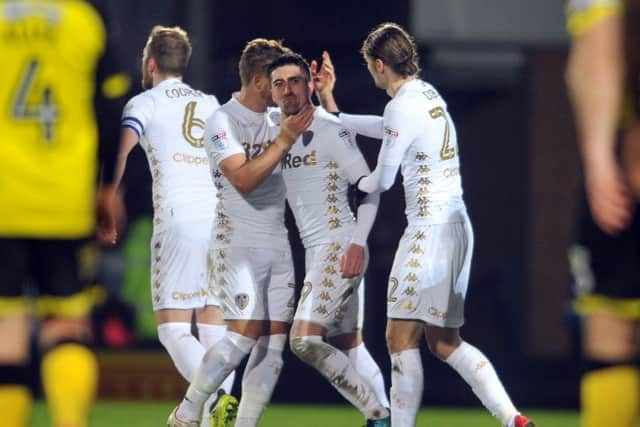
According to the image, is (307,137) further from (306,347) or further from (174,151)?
(306,347)

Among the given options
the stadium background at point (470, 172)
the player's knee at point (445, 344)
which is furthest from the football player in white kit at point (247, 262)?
the stadium background at point (470, 172)

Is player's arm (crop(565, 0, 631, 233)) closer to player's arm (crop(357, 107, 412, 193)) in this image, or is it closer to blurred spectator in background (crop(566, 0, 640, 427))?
blurred spectator in background (crop(566, 0, 640, 427))

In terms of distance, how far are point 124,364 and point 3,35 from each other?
23.0 feet

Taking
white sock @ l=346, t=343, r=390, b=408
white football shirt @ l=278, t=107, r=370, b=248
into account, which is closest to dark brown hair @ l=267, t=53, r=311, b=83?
white football shirt @ l=278, t=107, r=370, b=248

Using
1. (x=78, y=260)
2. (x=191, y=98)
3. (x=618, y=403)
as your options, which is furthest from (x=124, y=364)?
(x=618, y=403)

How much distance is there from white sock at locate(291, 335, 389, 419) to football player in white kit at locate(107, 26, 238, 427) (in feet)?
2.52

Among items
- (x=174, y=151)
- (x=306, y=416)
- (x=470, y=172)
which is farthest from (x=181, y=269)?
(x=470, y=172)

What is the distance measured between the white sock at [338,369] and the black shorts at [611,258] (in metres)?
2.89

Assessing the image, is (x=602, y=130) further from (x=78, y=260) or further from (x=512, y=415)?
(x=512, y=415)

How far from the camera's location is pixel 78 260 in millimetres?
5305

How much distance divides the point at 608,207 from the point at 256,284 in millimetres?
3304

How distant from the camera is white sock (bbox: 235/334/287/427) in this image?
745 centimetres

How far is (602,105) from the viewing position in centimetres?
445

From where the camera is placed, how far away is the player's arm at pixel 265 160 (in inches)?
283
